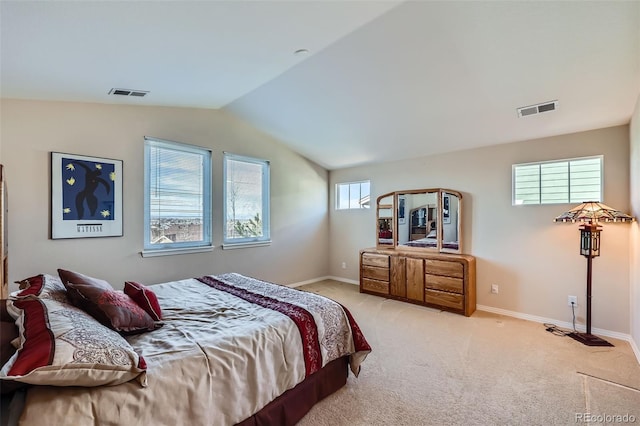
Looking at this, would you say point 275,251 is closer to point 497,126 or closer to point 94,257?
point 94,257

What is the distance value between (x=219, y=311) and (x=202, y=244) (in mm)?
2350

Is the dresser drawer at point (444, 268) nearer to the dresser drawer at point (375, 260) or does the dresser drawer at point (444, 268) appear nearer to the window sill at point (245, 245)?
the dresser drawer at point (375, 260)

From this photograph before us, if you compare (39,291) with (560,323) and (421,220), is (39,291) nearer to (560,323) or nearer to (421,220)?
(421,220)

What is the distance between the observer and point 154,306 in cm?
193

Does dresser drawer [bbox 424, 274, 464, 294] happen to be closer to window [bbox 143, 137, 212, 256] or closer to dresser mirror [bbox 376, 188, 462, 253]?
dresser mirror [bbox 376, 188, 462, 253]

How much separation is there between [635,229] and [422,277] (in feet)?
7.39

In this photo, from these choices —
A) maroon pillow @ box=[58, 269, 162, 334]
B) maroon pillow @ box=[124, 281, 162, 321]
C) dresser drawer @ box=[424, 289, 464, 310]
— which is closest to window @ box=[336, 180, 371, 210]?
dresser drawer @ box=[424, 289, 464, 310]

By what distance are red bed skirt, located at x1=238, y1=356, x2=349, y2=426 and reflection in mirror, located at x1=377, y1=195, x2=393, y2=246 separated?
9.82 ft

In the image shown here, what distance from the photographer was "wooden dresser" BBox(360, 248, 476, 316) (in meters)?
3.88

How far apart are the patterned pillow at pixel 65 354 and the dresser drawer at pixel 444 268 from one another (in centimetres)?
369

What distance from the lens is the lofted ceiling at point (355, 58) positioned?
186 centimetres

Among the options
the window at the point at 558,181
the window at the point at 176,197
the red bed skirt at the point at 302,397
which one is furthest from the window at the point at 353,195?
the red bed skirt at the point at 302,397

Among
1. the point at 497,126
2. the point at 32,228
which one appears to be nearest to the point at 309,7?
the point at 497,126

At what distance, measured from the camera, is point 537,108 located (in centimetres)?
307
